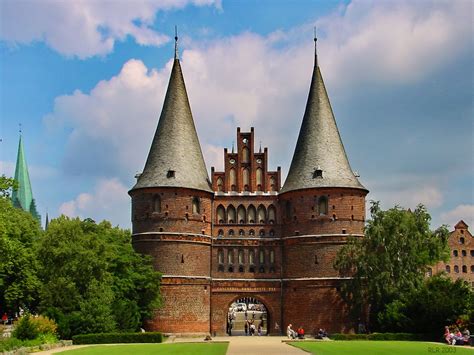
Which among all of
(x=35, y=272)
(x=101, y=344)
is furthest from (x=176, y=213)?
(x=101, y=344)

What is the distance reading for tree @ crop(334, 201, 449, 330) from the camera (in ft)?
197

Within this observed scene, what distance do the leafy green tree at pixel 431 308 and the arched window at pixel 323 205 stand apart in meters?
10.8

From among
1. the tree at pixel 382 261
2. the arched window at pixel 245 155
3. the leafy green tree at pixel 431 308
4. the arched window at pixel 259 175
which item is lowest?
the leafy green tree at pixel 431 308

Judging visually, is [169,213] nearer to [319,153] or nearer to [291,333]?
[319,153]

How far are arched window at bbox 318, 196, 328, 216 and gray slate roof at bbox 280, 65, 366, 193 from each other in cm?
119

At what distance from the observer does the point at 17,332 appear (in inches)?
1752

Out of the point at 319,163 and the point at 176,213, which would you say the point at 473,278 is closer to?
the point at 319,163

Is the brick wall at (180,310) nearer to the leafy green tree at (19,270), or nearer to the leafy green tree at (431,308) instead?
the leafy green tree at (19,270)

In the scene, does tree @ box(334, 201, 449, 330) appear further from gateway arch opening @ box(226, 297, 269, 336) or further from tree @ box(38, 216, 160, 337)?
A: tree @ box(38, 216, 160, 337)

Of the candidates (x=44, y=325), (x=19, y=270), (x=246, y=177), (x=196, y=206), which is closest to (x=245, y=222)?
(x=246, y=177)

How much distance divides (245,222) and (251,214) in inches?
35.2

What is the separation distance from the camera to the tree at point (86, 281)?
53.4 meters

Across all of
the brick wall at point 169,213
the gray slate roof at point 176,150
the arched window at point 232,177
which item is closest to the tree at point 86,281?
the brick wall at point 169,213

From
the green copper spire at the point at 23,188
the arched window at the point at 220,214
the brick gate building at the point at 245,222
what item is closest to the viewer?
the brick gate building at the point at 245,222
